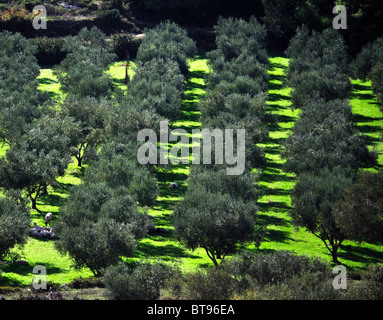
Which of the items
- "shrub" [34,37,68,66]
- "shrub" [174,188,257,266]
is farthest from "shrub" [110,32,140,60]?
"shrub" [174,188,257,266]

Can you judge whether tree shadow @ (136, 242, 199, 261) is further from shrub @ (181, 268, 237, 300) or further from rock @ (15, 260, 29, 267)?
shrub @ (181, 268, 237, 300)

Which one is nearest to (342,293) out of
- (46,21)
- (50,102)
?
(50,102)

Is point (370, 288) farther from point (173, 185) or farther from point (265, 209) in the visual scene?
point (173, 185)

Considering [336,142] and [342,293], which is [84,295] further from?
[336,142]

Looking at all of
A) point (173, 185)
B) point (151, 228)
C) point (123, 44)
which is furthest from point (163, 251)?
point (123, 44)

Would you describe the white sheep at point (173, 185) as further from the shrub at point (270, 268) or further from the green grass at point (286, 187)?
the shrub at point (270, 268)

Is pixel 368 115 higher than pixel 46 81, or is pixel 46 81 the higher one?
pixel 46 81
